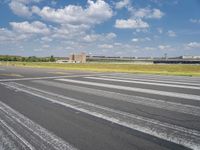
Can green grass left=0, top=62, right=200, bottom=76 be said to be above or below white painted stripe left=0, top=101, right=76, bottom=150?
below

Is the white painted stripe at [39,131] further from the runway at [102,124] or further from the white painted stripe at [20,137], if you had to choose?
the white painted stripe at [20,137]

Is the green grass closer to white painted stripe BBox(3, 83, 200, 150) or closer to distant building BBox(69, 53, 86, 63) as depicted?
white painted stripe BBox(3, 83, 200, 150)

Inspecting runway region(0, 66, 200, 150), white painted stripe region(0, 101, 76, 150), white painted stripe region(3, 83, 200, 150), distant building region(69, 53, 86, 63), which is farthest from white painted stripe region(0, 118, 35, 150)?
distant building region(69, 53, 86, 63)

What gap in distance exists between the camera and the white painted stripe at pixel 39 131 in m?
3.95

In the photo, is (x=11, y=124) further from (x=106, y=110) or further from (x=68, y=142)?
(x=106, y=110)

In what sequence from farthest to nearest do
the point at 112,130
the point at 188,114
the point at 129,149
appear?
the point at 188,114, the point at 112,130, the point at 129,149

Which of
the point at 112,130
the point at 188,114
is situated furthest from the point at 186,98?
the point at 112,130

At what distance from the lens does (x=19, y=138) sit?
4.30 m

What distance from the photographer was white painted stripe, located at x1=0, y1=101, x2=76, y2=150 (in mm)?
3947

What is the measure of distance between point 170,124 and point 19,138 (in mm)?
Result: 3033

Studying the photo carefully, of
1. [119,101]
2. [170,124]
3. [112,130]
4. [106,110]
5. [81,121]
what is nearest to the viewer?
[112,130]

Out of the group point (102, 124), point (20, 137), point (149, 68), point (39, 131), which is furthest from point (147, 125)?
point (149, 68)

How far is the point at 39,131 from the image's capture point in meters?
4.69

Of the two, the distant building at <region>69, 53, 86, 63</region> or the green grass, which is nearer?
the green grass
